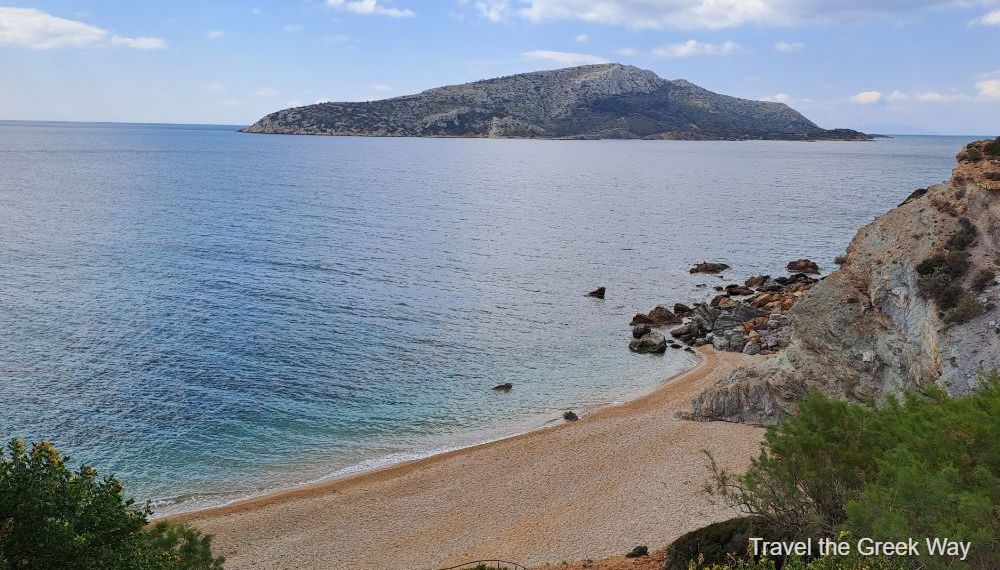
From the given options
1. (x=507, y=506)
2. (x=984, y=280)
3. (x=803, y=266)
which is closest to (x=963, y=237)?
(x=984, y=280)

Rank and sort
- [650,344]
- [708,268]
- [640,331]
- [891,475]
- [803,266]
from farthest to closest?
[708,268]
[803,266]
[640,331]
[650,344]
[891,475]

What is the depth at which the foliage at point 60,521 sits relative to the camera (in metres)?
10.5

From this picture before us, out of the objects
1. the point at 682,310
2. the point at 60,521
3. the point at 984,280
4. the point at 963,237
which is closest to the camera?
the point at 60,521

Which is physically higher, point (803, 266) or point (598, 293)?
point (803, 266)

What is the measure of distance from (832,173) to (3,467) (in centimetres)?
17375

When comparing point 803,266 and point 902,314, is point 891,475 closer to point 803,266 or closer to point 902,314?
point 902,314

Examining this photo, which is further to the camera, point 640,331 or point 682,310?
point 682,310

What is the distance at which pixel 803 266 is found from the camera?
59.3m

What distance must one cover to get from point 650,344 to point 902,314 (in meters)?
17.2

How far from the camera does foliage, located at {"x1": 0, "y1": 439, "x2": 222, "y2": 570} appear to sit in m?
10.5

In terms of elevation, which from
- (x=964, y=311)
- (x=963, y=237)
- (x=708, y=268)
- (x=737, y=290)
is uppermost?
(x=963, y=237)

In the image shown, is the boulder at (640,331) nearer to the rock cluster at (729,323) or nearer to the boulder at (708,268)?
the rock cluster at (729,323)

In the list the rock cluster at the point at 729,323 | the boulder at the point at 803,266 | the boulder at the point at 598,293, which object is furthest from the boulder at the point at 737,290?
the boulder at the point at 598,293

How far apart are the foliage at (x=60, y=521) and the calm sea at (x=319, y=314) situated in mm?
14335
